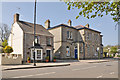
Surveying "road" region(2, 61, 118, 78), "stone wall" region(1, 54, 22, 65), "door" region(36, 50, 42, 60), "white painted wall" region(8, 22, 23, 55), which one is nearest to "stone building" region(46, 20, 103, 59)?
"door" region(36, 50, 42, 60)

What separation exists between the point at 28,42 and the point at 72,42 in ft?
43.1

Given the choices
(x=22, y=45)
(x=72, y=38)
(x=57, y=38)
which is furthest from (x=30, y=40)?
(x=72, y=38)

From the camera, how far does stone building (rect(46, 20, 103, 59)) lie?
3098 cm

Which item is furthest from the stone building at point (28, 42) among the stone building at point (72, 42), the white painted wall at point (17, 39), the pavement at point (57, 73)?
the pavement at point (57, 73)

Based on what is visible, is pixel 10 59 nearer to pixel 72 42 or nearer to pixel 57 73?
pixel 57 73

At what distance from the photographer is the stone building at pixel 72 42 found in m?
31.0

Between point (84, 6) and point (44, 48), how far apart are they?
2162 centimetres

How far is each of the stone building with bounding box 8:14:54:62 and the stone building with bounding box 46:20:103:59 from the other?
4429mm

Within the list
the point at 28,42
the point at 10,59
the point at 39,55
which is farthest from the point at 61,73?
the point at 28,42

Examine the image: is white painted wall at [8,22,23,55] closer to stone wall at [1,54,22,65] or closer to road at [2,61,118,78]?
stone wall at [1,54,22,65]

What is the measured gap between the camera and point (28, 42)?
2383cm

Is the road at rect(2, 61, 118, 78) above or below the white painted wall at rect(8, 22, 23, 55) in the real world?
below

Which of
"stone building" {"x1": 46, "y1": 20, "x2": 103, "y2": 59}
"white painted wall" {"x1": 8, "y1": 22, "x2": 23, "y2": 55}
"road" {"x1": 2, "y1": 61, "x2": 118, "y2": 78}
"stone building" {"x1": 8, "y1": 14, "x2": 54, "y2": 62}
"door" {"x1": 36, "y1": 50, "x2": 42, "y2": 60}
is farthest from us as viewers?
"stone building" {"x1": 46, "y1": 20, "x2": 103, "y2": 59}

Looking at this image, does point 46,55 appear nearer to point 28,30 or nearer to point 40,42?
point 40,42
